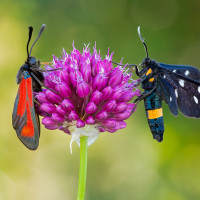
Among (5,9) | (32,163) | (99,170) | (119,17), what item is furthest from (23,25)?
(99,170)

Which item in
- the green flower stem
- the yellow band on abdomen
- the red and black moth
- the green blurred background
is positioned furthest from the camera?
the green blurred background

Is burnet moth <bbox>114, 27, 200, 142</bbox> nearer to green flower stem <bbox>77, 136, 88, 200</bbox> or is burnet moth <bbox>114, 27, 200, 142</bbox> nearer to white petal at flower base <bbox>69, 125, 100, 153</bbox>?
white petal at flower base <bbox>69, 125, 100, 153</bbox>

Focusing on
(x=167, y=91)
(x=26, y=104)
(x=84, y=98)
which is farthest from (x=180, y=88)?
(x=26, y=104)

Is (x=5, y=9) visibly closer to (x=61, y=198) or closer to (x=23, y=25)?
(x=23, y=25)

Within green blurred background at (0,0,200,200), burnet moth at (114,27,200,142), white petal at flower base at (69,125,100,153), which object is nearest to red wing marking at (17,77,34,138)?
white petal at flower base at (69,125,100,153)

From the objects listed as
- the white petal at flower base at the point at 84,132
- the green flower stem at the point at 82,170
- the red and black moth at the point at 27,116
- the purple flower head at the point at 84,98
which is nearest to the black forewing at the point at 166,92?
the purple flower head at the point at 84,98

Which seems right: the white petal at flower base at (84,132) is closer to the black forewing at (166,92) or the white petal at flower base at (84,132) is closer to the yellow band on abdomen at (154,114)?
the yellow band on abdomen at (154,114)

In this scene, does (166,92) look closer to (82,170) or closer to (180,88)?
(180,88)
